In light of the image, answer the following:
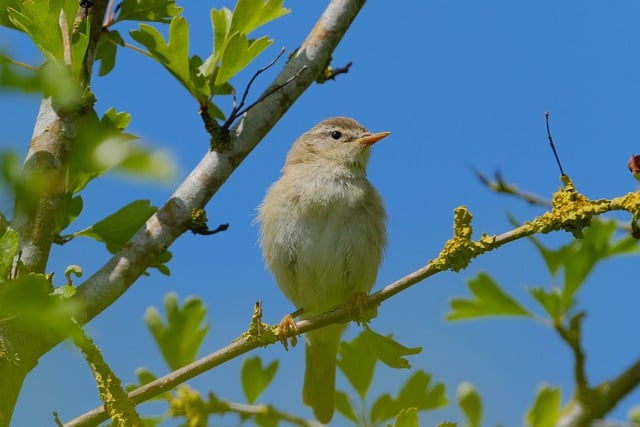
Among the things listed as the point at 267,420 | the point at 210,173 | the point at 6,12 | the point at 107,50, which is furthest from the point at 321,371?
the point at 6,12

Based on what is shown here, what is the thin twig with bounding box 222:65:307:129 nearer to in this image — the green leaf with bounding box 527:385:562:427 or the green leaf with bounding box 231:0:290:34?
the green leaf with bounding box 231:0:290:34

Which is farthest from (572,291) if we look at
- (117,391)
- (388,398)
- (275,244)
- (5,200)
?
(275,244)

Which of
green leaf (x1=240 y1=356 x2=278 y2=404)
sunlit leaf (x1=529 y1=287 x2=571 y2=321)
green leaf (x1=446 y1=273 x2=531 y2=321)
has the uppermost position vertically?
green leaf (x1=240 y1=356 x2=278 y2=404)

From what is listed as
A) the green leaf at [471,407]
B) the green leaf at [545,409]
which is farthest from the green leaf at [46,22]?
the green leaf at [545,409]

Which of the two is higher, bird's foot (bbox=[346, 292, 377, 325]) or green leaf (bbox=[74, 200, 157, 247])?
green leaf (bbox=[74, 200, 157, 247])

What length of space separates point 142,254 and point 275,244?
172cm

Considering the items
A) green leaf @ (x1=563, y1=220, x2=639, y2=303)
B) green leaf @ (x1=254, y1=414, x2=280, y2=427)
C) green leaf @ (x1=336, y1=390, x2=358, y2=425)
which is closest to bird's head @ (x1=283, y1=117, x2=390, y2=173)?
green leaf @ (x1=336, y1=390, x2=358, y2=425)

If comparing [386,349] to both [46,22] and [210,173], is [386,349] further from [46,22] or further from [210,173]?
[46,22]

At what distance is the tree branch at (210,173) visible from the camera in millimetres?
3555

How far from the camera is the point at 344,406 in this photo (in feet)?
9.57

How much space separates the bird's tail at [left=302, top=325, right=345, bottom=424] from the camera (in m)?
5.32

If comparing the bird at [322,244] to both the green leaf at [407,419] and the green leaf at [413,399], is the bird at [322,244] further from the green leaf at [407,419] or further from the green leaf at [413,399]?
the green leaf at [407,419]

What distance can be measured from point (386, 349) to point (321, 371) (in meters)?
2.32

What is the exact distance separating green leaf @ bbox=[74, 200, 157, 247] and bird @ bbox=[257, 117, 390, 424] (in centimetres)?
163
